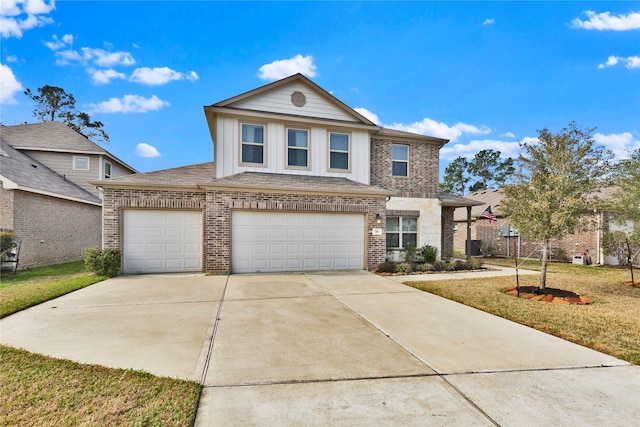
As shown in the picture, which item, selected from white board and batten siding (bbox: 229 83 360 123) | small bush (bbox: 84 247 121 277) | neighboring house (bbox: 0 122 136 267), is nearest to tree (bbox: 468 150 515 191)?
white board and batten siding (bbox: 229 83 360 123)

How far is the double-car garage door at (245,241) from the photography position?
10000mm

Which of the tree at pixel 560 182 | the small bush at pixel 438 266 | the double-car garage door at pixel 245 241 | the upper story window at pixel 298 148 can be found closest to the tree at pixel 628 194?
the tree at pixel 560 182

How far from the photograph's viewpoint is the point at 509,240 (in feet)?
62.0

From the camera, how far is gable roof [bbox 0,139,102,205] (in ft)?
36.2

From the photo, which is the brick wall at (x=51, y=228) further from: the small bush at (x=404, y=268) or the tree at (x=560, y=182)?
the tree at (x=560, y=182)

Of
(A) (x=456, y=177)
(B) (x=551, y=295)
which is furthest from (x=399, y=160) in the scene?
(A) (x=456, y=177)

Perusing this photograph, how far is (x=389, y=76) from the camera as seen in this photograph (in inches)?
842

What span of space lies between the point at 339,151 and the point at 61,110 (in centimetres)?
3437

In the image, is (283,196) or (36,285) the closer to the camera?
(36,285)

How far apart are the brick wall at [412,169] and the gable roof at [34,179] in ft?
43.1

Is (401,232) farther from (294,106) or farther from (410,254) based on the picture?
(294,106)

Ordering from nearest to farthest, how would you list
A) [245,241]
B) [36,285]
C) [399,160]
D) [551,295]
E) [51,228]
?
1. [551,295]
2. [36,285]
3. [245,241]
4. [51,228]
5. [399,160]

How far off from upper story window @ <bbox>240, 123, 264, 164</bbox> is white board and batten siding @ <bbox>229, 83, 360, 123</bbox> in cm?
73

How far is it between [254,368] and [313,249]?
749 centimetres
